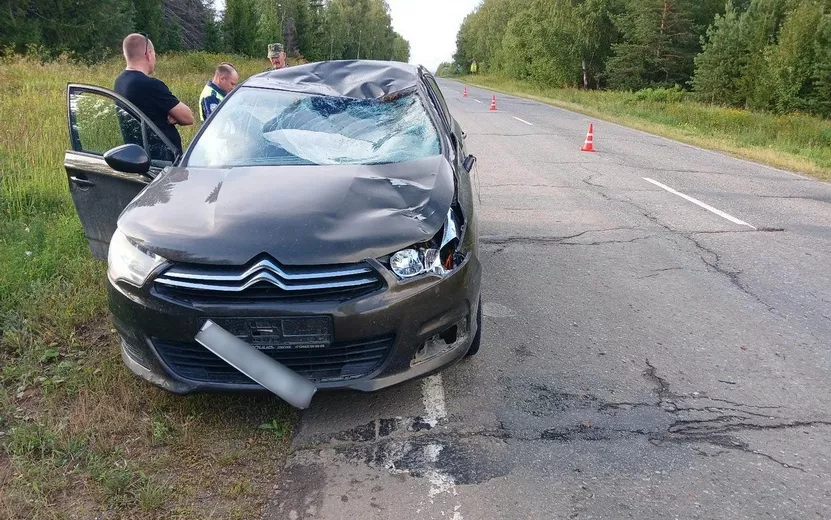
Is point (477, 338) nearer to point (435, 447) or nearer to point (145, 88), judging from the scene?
point (435, 447)

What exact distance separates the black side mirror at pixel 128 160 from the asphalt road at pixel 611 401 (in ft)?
5.89

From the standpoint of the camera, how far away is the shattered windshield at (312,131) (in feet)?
12.7

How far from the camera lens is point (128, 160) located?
377 cm

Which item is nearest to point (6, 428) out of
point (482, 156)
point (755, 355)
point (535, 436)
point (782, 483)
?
point (535, 436)

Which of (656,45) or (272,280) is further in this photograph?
(656,45)

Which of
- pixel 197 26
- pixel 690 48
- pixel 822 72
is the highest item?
pixel 197 26

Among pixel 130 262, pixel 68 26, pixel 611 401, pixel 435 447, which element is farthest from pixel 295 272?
pixel 68 26

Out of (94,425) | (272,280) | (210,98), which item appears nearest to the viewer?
(272,280)

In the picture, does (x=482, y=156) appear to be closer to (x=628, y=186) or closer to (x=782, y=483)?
(x=628, y=186)

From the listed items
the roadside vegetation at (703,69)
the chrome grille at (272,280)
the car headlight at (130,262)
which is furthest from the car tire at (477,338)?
the roadside vegetation at (703,69)

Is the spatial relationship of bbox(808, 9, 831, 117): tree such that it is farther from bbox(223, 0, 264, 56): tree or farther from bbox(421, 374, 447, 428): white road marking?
bbox(223, 0, 264, 56): tree

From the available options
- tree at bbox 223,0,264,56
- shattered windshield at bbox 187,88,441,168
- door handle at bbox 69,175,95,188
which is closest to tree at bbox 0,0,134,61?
tree at bbox 223,0,264,56

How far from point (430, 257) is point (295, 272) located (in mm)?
635

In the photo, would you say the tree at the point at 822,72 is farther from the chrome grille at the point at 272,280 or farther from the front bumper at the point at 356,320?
the chrome grille at the point at 272,280
